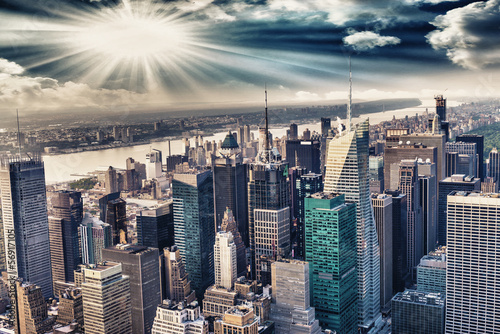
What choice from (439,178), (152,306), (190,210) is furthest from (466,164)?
(152,306)

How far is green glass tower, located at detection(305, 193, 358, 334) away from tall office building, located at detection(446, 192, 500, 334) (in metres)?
1.45

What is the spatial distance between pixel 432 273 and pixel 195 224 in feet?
13.3

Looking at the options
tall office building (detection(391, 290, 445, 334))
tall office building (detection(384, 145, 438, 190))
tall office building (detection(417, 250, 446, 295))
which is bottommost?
tall office building (detection(391, 290, 445, 334))

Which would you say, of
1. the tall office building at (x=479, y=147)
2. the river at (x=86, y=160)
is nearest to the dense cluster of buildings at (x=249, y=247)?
the river at (x=86, y=160)

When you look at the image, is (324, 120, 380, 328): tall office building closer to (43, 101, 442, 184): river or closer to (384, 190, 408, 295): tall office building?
(384, 190, 408, 295): tall office building

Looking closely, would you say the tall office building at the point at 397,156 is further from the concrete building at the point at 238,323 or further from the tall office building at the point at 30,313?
the tall office building at the point at 30,313

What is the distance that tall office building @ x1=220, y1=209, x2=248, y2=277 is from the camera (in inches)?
315

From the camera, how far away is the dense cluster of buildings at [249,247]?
6.24 m

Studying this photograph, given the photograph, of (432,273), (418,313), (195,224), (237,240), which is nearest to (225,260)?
(237,240)

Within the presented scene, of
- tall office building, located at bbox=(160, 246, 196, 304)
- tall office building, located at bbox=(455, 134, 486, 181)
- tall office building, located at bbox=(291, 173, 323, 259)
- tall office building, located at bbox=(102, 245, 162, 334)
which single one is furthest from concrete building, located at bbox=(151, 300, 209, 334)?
tall office building, located at bbox=(455, 134, 486, 181)

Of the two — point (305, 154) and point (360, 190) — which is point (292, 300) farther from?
point (305, 154)

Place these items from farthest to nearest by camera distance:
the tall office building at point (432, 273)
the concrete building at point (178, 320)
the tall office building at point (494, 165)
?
the tall office building at point (494, 165) < the tall office building at point (432, 273) < the concrete building at point (178, 320)

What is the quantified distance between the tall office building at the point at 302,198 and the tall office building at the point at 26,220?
3.77 metres

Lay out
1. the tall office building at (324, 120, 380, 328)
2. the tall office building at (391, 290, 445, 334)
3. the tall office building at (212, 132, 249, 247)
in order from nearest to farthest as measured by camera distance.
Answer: the tall office building at (391, 290, 445, 334), the tall office building at (324, 120, 380, 328), the tall office building at (212, 132, 249, 247)
